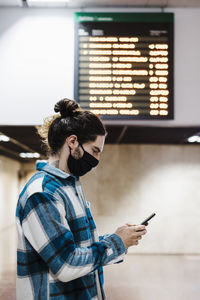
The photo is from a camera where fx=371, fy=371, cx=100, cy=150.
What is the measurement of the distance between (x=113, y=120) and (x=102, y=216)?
3.40 meters

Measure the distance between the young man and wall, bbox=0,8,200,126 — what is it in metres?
2.39

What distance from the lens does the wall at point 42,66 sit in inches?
155

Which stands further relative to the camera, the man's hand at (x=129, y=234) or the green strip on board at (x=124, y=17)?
the green strip on board at (x=124, y=17)

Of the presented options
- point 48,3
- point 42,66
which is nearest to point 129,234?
point 42,66

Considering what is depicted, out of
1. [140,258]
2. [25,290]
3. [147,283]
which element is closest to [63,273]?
[25,290]

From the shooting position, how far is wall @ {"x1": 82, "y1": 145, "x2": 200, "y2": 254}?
696 cm

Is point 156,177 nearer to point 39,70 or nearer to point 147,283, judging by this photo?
point 147,283

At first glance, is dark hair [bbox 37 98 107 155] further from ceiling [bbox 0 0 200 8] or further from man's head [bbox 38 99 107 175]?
ceiling [bbox 0 0 200 8]

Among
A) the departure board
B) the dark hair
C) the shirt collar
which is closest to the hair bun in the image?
the dark hair

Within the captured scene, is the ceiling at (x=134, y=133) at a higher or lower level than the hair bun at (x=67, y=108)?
lower

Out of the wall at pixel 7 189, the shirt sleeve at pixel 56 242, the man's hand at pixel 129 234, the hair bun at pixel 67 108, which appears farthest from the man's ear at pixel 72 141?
the wall at pixel 7 189

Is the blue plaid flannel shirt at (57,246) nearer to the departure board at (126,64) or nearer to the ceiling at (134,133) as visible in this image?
the departure board at (126,64)

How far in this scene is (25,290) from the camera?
4.59 feet

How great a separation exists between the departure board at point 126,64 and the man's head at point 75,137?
232 centimetres
